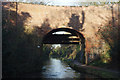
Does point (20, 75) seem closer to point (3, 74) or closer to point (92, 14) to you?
point (3, 74)

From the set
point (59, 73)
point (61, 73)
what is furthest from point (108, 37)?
point (59, 73)

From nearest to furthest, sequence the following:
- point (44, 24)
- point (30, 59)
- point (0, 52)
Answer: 1. point (0, 52)
2. point (30, 59)
3. point (44, 24)

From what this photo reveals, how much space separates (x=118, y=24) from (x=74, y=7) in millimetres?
4088

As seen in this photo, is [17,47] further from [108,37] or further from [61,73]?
[108,37]

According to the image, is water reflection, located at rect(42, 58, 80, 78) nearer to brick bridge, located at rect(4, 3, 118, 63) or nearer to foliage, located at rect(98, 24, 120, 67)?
brick bridge, located at rect(4, 3, 118, 63)

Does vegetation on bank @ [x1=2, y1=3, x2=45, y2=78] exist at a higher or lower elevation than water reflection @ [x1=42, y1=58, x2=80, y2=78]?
higher

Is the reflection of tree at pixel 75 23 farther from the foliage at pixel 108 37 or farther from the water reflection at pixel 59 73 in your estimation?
the water reflection at pixel 59 73

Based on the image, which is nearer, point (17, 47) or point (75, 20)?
point (17, 47)

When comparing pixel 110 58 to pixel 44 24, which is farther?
pixel 44 24

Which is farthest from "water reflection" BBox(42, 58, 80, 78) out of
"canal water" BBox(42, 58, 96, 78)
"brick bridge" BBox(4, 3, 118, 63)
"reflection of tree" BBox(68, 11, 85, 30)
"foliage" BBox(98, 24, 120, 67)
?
"reflection of tree" BBox(68, 11, 85, 30)

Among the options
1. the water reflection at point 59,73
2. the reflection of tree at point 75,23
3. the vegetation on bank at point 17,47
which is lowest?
the water reflection at point 59,73

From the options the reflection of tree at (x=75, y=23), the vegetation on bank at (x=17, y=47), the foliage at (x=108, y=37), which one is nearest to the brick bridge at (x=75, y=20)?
the reflection of tree at (x=75, y=23)

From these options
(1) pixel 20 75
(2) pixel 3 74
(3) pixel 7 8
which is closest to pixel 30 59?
(1) pixel 20 75

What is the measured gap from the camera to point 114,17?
1074 centimetres
